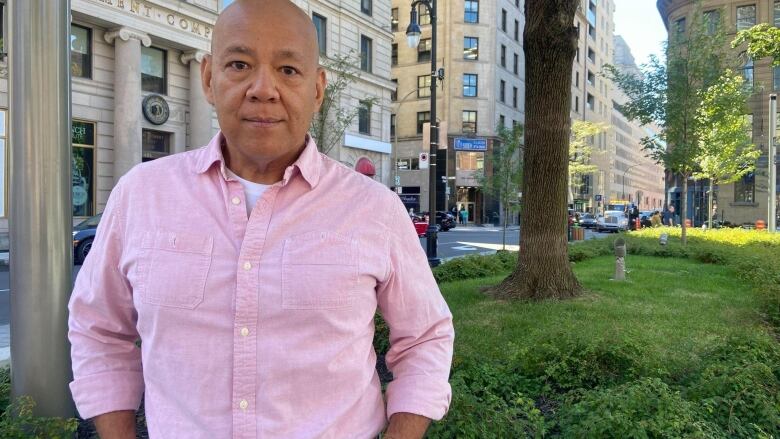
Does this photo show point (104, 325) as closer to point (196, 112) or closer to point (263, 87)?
point (263, 87)

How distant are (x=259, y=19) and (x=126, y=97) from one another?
22.6m

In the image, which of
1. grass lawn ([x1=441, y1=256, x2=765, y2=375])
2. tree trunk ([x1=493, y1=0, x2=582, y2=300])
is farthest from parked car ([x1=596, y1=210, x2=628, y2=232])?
tree trunk ([x1=493, y1=0, x2=582, y2=300])

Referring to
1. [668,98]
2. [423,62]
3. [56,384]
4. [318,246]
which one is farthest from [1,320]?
[423,62]

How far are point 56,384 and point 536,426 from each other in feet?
8.03

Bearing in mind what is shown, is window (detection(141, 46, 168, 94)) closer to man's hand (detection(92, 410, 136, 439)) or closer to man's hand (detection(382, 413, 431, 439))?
man's hand (detection(92, 410, 136, 439))

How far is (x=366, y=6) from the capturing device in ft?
115

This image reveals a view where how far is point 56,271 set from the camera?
301 centimetres

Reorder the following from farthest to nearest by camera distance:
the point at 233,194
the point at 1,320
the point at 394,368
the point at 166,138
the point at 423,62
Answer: the point at 423,62 < the point at 166,138 < the point at 1,320 < the point at 394,368 < the point at 233,194

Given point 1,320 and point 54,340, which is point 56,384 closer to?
point 54,340

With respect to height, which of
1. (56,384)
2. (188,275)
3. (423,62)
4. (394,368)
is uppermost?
(423,62)

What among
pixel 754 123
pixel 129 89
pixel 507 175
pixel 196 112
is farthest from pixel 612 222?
pixel 129 89

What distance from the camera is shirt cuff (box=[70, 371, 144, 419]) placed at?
5.18 ft

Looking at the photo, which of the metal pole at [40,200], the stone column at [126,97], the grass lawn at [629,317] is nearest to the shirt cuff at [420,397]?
the metal pole at [40,200]

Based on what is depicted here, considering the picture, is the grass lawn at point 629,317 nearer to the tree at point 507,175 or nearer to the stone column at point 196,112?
the tree at point 507,175
